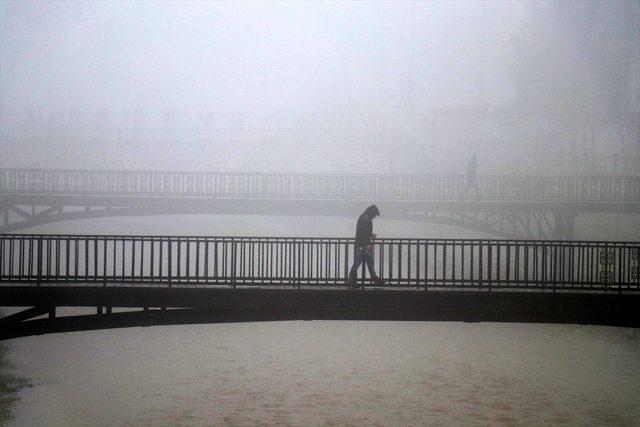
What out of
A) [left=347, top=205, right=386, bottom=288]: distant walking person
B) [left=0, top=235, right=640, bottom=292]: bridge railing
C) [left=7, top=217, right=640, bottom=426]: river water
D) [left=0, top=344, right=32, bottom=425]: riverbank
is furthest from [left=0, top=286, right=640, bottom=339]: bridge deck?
[left=0, top=344, right=32, bottom=425]: riverbank

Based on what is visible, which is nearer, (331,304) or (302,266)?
(331,304)

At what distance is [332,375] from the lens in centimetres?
2867

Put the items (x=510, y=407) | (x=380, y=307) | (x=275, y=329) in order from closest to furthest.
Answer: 1. (x=380, y=307)
2. (x=510, y=407)
3. (x=275, y=329)

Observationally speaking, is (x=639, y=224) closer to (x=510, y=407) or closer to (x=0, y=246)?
(x=510, y=407)

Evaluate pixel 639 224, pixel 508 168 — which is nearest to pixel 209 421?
pixel 639 224

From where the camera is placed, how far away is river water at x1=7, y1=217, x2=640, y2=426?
74.6 feet

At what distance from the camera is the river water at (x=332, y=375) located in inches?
896

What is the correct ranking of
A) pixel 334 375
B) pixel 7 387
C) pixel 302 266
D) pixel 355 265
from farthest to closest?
pixel 334 375 → pixel 7 387 → pixel 302 266 → pixel 355 265

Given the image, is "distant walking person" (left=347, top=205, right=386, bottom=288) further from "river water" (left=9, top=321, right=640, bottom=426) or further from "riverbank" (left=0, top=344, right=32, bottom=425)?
"riverbank" (left=0, top=344, right=32, bottom=425)

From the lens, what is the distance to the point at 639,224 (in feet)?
133

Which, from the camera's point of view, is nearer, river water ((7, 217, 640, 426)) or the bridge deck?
the bridge deck

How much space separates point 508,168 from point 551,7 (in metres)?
8.82

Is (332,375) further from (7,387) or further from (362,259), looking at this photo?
(362,259)

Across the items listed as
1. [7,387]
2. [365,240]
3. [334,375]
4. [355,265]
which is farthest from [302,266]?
[7,387]
